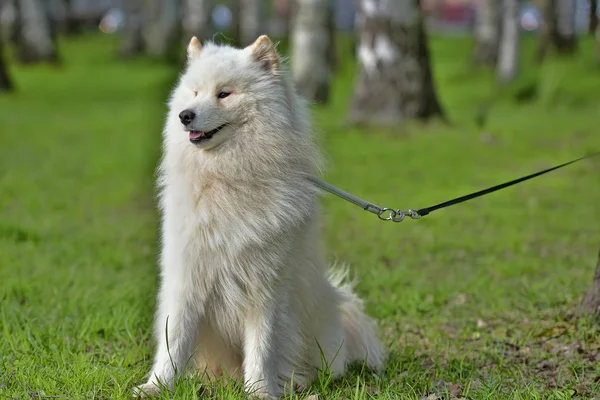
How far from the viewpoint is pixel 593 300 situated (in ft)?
15.0

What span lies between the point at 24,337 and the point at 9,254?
230 centimetres

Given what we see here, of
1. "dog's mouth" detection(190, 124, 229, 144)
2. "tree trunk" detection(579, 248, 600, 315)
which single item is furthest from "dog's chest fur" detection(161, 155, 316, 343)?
"tree trunk" detection(579, 248, 600, 315)

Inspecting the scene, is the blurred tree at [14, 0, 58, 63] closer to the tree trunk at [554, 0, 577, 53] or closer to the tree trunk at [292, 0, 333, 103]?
the tree trunk at [292, 0, 333, 103]

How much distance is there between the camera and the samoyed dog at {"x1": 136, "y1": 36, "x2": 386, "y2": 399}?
3.61 m

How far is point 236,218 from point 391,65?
8485 millimetres

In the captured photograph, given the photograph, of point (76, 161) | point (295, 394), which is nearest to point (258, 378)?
point (295, 394)

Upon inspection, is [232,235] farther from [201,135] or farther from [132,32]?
[132,32]

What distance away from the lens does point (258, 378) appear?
369 centimetres

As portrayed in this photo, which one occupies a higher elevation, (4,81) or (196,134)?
(196,134)

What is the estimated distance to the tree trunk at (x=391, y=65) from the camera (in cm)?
1155

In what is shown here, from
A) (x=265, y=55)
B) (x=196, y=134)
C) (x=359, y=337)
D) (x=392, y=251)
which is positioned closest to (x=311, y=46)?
(x=392, y=251)

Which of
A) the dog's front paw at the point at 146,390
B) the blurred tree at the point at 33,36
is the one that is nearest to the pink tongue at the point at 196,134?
the dog's front paw at the point at 146,390

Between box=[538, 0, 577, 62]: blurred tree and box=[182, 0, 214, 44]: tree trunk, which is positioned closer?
box=[182, 0, 214, 44]: tree trunk

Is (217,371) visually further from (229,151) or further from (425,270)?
(425,270)
